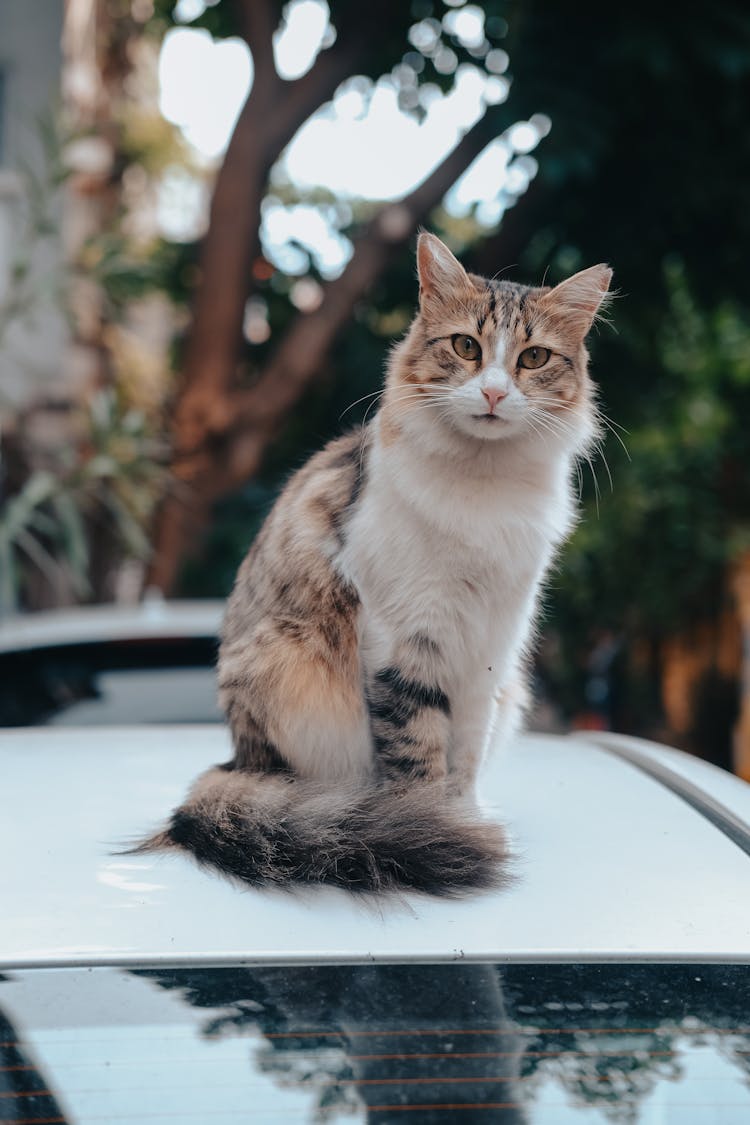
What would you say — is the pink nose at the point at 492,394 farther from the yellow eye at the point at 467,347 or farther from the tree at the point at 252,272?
the tree at the point at 252,272

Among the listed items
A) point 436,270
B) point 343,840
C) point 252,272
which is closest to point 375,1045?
point 343,840

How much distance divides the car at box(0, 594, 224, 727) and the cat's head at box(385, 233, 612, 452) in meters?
1.43

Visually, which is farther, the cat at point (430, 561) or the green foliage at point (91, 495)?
the green foliage at point (91, 495)

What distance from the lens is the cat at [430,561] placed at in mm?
1906

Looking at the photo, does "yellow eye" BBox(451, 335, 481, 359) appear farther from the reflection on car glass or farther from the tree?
the tree

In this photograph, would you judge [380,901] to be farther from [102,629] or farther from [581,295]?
[102,629]

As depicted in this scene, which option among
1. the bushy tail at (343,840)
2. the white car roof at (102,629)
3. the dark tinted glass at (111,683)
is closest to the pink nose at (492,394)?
the bushy tail at (343,840)

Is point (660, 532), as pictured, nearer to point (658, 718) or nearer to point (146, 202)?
point (658, 718)

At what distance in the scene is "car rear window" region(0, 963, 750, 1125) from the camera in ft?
3.24

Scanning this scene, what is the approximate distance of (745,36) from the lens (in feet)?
16.3

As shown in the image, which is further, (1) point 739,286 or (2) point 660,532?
(2) point 660,532

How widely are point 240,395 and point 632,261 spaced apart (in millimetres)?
2289

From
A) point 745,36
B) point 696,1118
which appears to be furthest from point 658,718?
point 696,1118

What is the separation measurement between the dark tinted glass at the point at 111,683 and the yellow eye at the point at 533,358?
1614 millimetres
